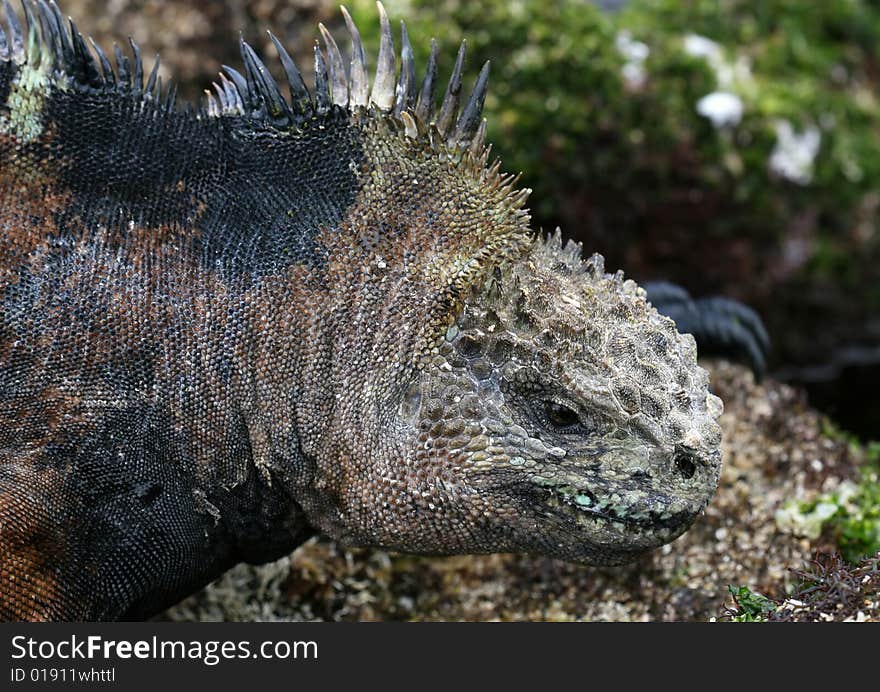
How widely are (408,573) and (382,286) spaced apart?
7.06 feet

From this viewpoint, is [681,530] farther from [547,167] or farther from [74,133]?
[547,167]

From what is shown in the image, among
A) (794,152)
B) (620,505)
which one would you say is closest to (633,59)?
(794,152)

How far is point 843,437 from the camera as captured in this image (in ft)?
21.7

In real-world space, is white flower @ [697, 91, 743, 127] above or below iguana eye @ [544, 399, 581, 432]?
above

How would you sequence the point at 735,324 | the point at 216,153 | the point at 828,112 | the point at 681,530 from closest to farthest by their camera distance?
the point at 681,530 < the point at 216,153 < the point at 735,324 < the point at 828,112

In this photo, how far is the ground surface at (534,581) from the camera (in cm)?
512

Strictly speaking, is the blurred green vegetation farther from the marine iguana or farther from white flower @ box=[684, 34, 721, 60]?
the marine iguana

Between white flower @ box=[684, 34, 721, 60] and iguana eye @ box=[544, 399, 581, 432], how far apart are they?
230 inches

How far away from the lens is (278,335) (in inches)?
157

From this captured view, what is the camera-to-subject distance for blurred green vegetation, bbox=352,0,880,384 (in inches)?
305

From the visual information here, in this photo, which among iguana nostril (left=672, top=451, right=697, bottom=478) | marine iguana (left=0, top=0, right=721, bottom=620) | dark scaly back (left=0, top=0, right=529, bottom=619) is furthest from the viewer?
dark scaly back (left=0, top=0, right=529, bottom=619)

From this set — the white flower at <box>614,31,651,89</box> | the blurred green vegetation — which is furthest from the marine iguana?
the white flower at <box>614,31,651,89</box>

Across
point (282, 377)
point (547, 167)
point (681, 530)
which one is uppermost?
point (547, 167)

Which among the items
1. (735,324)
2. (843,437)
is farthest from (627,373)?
(843,437)
